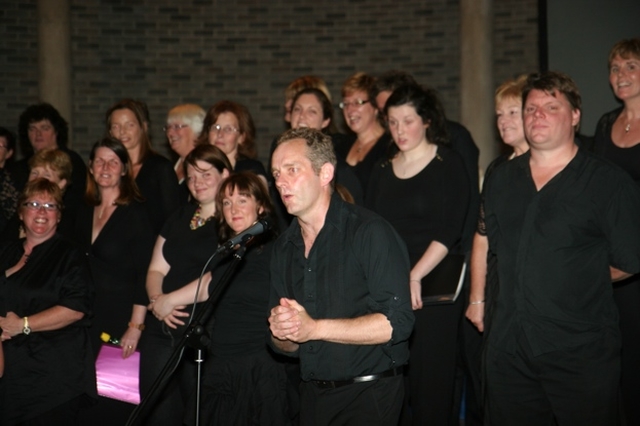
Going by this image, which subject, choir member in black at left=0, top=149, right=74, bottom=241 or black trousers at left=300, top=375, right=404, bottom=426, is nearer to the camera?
black trousers at left=300, top=375, right=404, bottom=426

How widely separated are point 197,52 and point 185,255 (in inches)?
197

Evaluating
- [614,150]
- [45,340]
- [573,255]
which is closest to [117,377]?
[45,340]

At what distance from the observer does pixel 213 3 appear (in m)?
9.66

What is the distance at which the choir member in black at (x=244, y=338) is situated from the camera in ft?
15.4

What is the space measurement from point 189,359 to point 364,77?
2327 mm

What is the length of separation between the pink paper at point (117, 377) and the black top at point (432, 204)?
1.86 m

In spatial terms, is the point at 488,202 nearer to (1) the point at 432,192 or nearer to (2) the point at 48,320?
(1) the point at 432,192

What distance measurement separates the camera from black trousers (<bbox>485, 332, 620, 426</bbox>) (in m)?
3.81

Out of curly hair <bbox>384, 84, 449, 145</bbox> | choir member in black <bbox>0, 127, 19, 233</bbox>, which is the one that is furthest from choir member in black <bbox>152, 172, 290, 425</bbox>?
choir member in black <bbox>0, 127, 19, 233</bbox>

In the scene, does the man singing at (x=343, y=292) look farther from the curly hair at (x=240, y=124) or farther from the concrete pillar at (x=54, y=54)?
the concrete pillar at (x=54, y=54)

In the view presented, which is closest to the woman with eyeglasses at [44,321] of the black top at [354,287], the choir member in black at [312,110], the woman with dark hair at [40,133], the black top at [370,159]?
the woman with dark hair at [40,133]

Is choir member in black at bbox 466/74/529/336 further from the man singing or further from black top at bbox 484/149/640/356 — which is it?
the man singing

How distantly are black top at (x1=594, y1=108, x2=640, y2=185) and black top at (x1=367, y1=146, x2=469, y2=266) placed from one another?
0.88 meters

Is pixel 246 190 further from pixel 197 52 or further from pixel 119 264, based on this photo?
pixel 197 52
